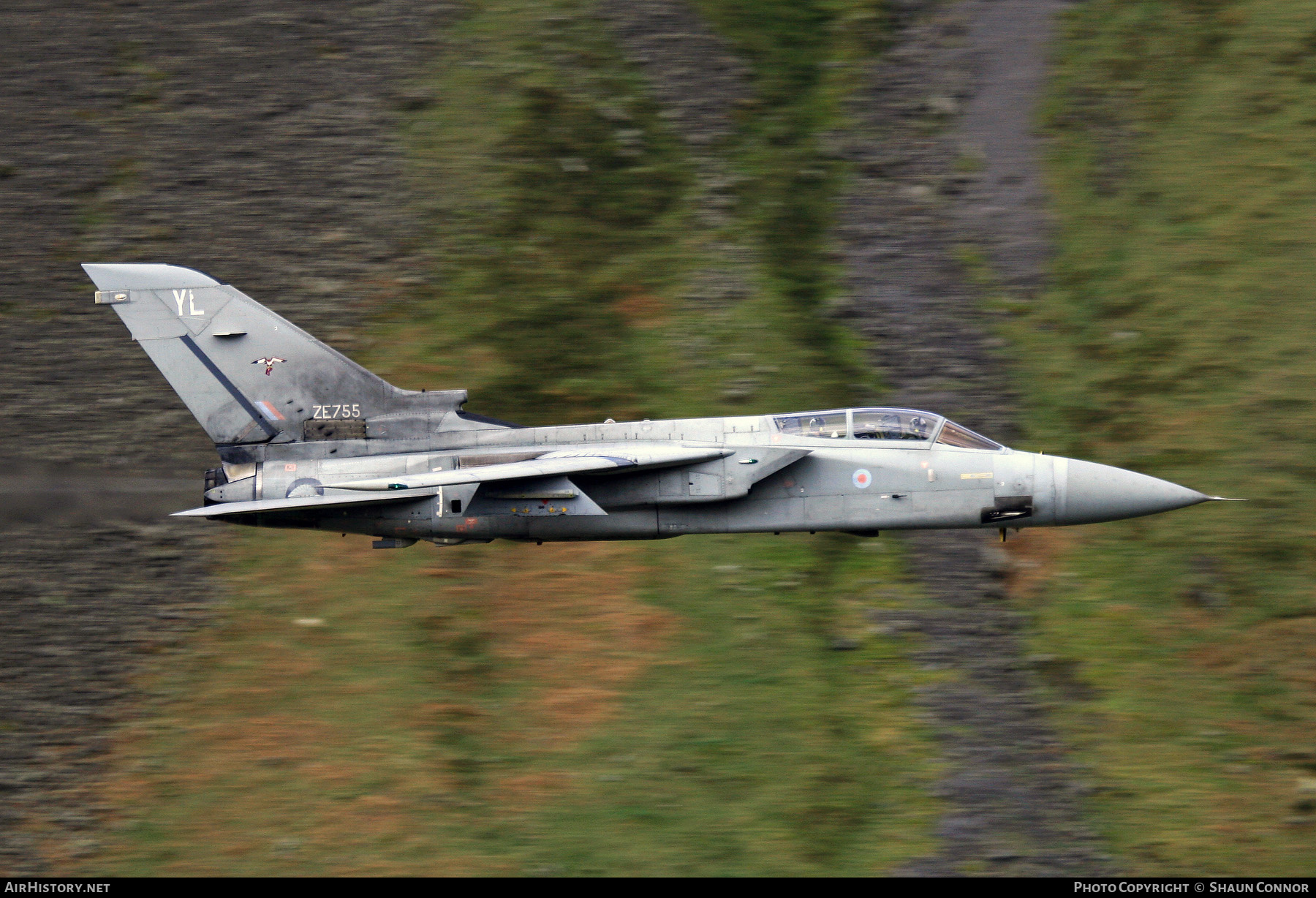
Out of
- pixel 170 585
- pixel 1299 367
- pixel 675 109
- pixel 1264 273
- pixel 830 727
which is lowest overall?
pixel 830 727

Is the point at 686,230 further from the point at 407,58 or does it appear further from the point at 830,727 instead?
the point at 830,727

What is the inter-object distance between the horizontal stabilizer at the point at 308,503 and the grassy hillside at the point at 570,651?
5.01 m

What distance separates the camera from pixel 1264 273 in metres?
28.2

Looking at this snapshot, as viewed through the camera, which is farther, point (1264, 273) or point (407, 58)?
point (407, 58)

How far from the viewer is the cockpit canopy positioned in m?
19.8

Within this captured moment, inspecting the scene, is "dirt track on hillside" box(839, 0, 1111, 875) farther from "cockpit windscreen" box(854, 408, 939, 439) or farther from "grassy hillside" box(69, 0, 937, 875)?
"cockpit windscreen" box(854, 408, 939, 439)

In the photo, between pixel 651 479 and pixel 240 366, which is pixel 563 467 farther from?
pixel 240 366

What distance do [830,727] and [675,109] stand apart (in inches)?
677

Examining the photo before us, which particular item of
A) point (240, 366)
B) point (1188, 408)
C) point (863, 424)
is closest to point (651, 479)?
point (863, 424)

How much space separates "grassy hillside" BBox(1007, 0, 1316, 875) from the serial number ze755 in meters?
12.6

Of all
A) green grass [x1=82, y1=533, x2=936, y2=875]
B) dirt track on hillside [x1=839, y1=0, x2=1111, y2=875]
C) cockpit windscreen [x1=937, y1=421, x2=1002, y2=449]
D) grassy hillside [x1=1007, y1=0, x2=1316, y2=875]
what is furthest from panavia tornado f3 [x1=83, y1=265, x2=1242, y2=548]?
grassy hillside [x1=1007, y1=0, x2=1316, y2=875]

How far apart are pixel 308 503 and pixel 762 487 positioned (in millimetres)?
6625
